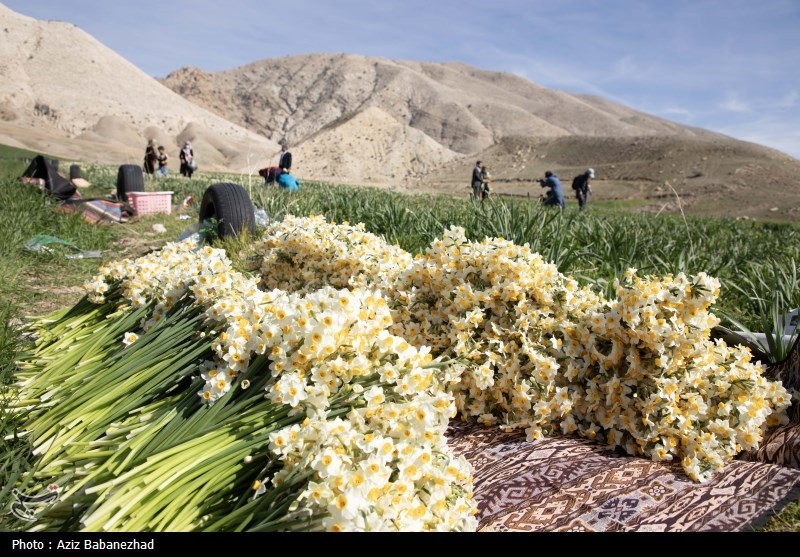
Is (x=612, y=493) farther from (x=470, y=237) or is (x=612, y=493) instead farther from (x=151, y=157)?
(x=151, y=157)

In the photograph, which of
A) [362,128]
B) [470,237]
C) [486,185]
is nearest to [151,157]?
[486,185]

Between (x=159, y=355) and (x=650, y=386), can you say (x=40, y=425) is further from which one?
(x=650, y=386)

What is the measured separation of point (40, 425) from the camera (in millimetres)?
2330

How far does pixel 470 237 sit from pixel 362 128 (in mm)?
56662

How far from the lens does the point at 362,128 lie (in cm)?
6000

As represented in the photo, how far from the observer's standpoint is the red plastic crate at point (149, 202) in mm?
10023

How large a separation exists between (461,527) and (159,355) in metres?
1.41

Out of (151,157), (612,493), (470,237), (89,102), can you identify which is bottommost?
(612,493)

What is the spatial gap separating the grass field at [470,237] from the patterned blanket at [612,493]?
0.14m

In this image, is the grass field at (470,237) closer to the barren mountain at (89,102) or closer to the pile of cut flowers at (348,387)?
the pile of cut flowers at (348,387)

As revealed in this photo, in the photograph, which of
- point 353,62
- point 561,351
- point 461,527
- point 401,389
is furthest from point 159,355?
point 353,62

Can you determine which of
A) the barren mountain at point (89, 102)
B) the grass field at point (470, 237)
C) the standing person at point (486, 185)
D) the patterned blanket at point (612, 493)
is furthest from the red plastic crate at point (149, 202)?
the barren mountain at point (89, 102)

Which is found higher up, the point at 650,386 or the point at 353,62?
the point at 353,62
